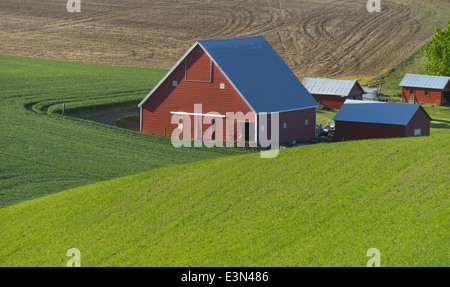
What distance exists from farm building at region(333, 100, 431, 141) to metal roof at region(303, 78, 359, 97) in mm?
14924

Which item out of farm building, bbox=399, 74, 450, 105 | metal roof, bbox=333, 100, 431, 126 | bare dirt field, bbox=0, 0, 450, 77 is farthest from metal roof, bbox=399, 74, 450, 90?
metal roof, bbox=333, 100, 431, 126

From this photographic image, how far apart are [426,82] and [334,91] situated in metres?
9.64

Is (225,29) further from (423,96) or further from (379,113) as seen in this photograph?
(379,113)

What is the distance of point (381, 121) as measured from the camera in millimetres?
41344

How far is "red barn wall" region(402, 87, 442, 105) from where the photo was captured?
62156 millimetres

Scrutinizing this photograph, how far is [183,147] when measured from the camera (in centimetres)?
3872

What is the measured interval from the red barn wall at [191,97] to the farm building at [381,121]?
6264 millimetres
